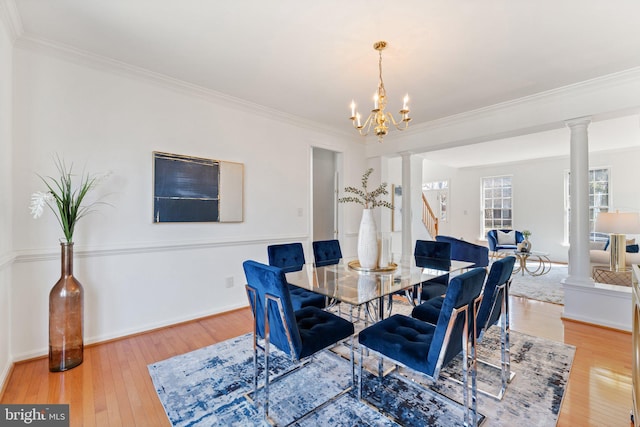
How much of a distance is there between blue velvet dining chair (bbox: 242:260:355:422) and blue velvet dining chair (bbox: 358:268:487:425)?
0.25m

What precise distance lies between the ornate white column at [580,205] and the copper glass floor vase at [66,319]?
4975 millimetres

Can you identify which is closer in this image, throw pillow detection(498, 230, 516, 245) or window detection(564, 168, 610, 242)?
window detection(564, 168, 610, 242)

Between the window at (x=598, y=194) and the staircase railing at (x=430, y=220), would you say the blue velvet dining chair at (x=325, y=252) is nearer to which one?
the staircase railing at (x=430, y=220)

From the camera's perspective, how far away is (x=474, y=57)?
99.3 inches

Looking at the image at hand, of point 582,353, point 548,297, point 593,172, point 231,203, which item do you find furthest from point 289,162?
point 593,172

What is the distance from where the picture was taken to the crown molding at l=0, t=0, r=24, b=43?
189 cm

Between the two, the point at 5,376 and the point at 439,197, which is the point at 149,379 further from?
the point at 439,197

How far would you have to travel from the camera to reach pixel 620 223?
352cm

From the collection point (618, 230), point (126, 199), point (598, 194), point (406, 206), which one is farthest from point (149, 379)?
point (598, 194)

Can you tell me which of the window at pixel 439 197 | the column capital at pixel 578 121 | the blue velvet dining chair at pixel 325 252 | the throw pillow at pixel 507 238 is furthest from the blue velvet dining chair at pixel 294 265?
the window at pixel 439 197

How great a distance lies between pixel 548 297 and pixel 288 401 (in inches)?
165

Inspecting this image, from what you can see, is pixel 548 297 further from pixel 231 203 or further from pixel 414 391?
pixel 231 203

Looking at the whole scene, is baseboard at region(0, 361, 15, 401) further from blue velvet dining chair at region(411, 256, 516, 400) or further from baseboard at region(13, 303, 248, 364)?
blue velvet dining chair at region(411, 256, 516, 400)

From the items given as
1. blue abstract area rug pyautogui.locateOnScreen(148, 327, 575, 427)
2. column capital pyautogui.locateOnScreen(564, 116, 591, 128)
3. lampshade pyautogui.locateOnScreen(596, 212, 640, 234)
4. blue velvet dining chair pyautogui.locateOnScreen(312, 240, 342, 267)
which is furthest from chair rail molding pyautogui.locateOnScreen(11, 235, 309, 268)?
lampshade pyautogui.locateOnScreen(596, 212, 640, 234)
